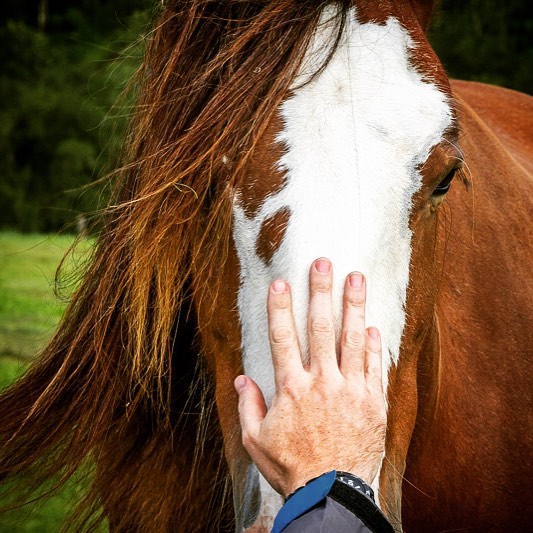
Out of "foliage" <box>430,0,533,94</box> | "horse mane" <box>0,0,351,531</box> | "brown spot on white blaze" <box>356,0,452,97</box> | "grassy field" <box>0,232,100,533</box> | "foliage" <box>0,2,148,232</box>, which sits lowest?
"foliage" <box>0,2,148,232</box>

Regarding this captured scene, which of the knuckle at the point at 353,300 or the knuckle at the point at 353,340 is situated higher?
the knuckle at the point at 353,300

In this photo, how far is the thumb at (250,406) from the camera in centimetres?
144

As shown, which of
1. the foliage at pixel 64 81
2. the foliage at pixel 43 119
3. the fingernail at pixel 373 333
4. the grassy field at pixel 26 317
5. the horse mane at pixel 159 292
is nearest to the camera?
the fingernail at pixel 373 333

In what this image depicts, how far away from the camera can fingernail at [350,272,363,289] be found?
4.69ft

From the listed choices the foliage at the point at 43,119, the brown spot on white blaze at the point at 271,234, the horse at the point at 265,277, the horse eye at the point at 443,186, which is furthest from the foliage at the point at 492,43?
the brown spot on white blaze at the point at 271,234

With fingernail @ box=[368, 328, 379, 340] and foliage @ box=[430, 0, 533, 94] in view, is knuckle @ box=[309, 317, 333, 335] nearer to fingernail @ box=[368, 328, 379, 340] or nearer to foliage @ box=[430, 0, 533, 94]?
fingernail @ box=[368, 328, 379, 340]

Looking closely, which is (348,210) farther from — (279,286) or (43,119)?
(43,119)

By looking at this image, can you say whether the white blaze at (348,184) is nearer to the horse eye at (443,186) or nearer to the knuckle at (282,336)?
the knuckle at (282,336)

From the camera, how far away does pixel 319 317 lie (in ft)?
4.59

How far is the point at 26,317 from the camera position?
332 inches

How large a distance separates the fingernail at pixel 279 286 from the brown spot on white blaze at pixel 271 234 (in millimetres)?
107

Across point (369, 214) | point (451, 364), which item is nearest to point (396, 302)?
point (369, 214)

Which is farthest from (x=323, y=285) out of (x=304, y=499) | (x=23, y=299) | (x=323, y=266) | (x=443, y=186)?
(x=23, y=299)

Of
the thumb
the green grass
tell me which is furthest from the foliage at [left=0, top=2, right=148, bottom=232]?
the thumb
